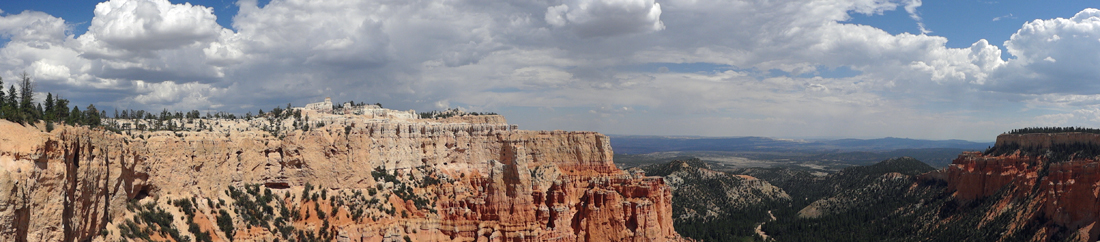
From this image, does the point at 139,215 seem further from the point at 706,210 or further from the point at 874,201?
the point at 874,201

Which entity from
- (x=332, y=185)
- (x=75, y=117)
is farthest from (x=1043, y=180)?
(x=75, y=117)

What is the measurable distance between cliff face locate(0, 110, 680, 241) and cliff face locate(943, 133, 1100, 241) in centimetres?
5117

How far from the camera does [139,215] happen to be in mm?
45531

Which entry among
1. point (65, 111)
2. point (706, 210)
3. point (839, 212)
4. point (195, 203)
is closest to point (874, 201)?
point (839, 212)

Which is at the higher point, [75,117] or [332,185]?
[75,117]

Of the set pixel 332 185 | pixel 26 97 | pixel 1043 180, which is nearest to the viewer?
pixel 26 97

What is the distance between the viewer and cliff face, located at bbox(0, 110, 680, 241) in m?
34.2

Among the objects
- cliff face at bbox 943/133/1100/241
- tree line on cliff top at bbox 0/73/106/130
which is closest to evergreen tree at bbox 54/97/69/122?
tree line on cliff top at bbox 0/73/106/130

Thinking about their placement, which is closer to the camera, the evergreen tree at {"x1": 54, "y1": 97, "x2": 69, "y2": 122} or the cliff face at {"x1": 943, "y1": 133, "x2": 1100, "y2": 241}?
the evergreen tree at {"x1": 54, "y1": 97, "x2": 69, "y2": 122}

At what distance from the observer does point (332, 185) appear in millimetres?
61656

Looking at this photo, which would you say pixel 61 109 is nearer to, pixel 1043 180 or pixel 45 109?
pixel 45 109

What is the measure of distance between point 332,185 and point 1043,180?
318 ft

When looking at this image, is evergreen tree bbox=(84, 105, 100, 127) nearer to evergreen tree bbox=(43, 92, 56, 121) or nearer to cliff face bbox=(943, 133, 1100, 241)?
evergreen tree bbox=(43, 92, 56, 121)

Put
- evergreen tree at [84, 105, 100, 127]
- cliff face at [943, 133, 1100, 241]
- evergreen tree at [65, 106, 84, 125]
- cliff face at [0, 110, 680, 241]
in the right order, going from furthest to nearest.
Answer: cliff face at [943, 133, 1100, 241]
evergreen tree at [84, 105, 100, 127]
evergreen tree at [65, 106, 84, 125]
cliff face at [0, 110, 680, 241]
